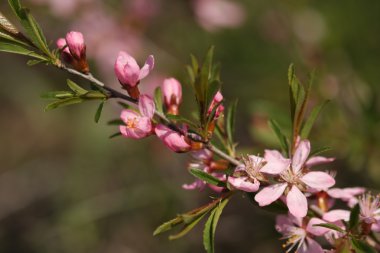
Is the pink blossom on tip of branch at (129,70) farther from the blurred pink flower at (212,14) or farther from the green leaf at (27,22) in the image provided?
the blurred pink flower at (212,14)

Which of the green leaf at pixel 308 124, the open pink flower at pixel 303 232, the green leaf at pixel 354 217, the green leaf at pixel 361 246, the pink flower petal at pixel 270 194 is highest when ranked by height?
the green leaf at pixel 308 124

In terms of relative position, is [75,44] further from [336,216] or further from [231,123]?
[336,216]

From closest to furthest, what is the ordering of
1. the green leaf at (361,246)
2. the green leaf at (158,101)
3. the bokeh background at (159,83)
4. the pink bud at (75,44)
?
the green leaf at (361,246) → the pink bud at (75,44) → the green leaf at (158,101) → the bokeh background at (159,83)

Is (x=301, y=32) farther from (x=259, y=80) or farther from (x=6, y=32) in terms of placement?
(x=6, y=32)

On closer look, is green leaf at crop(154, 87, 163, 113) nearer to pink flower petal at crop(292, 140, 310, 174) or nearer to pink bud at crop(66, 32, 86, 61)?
pink bud at crop(66, 32, 86, 61)

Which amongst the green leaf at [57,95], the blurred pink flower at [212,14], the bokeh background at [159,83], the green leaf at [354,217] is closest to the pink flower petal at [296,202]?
the green leaf at [354,217]

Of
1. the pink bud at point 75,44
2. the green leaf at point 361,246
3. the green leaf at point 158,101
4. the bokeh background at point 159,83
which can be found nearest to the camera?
the green leaf at point 361,246
